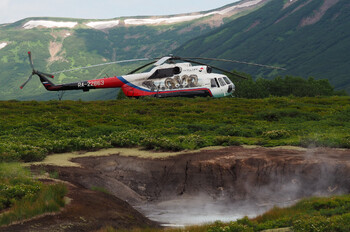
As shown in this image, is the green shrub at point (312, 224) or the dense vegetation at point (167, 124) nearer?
the green shrub at point (312, 224)

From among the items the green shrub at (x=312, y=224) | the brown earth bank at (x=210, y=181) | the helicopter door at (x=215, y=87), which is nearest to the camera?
the green shrub at (x=312, y=224)

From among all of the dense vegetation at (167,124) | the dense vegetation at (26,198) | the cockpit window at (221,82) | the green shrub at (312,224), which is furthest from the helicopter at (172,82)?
the green shrub at (312,224)

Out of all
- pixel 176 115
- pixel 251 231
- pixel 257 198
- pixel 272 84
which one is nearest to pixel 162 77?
pixel 176 115

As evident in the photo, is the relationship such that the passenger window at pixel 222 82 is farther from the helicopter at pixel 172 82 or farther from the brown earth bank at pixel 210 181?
the brown earth bank at pixel 210 181

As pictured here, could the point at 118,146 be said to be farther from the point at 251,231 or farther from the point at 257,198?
the point at 251,231

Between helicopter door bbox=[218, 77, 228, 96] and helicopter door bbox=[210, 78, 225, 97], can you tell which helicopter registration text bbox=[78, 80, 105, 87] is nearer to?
helicopter door bbox=[210, 78, 225, 97]

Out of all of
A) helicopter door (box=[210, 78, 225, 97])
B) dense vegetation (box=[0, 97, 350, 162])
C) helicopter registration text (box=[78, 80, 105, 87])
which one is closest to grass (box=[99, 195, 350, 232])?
dense vegetation (box=[0, 97, 350, 162])
